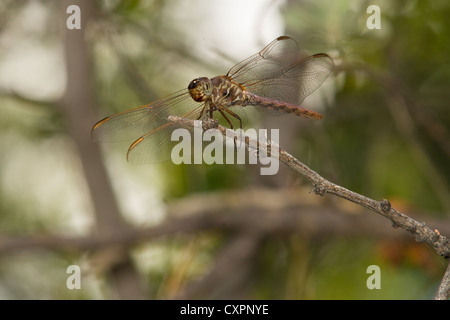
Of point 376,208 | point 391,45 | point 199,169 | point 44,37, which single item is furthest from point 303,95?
point 44,37

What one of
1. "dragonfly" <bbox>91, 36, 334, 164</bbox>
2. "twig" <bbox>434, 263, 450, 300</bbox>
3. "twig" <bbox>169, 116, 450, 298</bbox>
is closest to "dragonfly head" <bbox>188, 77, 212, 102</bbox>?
"dragonfly" <bbox>91, 36, 334, 164</bbox>

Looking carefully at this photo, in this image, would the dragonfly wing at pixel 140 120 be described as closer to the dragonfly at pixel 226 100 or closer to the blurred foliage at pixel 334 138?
the dragonfly at pixel 226 100

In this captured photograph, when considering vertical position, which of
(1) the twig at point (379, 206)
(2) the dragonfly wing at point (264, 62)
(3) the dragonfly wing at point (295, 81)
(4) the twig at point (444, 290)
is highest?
(2) the dragonfly wing at point (264, 62)

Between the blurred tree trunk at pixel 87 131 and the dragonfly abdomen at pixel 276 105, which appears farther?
the blurred tree trunk at pixel 87 131

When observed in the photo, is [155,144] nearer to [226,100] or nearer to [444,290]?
[226,100]

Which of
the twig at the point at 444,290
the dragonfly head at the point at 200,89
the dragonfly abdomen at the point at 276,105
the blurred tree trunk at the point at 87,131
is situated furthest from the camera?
the blurred tree trunk at the point at 87,131

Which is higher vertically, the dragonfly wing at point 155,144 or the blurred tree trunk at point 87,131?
the blurred tree trunk at point 87,131

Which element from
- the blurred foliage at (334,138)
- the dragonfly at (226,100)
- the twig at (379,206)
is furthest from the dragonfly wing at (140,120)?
the blurred foliage at (334,138)

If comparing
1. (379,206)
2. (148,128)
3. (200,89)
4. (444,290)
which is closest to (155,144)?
(148,128)
